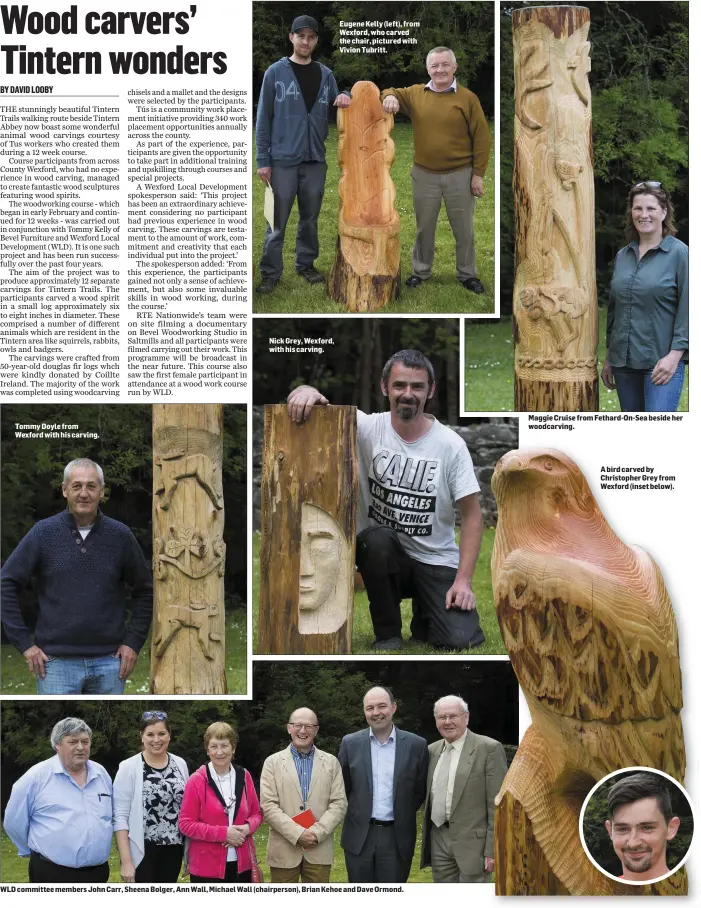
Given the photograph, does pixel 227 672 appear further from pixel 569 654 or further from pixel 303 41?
pixel 303 41

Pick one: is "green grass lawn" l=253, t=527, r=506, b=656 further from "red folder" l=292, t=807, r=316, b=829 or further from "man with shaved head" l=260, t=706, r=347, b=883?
"red folder" l=292, t=807, r=316, b=829

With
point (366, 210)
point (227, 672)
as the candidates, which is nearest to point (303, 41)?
point (366, 210)

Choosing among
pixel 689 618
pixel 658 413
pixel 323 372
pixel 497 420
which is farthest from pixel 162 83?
pixel 689 618

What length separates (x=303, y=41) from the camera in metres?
9.24

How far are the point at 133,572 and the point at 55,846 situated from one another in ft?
5.72

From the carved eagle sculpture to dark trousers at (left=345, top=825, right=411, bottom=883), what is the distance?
65 centimetres

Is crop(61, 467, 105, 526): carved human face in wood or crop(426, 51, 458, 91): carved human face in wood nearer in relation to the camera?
crop(61, 467, 105, 526): carved human face in wood

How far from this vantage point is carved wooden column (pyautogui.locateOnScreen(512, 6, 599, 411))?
908cm

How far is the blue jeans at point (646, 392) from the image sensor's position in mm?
9094

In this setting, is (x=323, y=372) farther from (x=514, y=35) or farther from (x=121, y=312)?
(x=514, y=35)

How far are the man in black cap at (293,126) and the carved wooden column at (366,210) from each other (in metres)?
0.14

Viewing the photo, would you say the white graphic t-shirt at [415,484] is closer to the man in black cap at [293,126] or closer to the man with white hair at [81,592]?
the man in black cap at [293,126]

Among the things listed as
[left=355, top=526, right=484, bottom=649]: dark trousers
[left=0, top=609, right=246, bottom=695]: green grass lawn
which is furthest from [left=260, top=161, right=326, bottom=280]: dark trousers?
[left=0, top=609, right=246, bottom=695]: green grass lawn

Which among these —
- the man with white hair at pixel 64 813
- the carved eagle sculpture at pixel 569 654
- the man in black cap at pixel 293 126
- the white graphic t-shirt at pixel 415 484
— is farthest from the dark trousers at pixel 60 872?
the man in black cap at pixel 293 126
